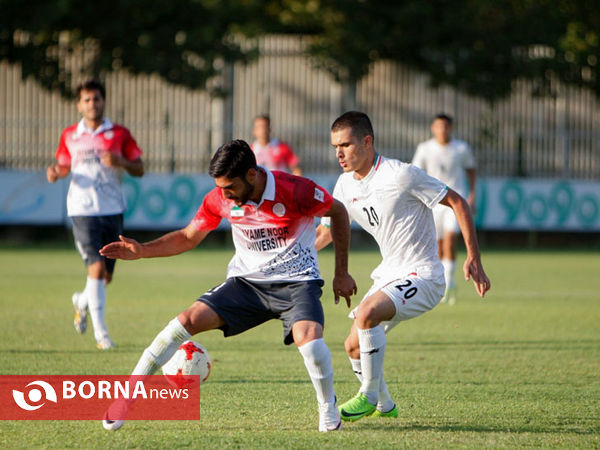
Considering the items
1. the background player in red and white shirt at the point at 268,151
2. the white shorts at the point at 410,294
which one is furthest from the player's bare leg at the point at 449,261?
the white shorts at the point at 410,294

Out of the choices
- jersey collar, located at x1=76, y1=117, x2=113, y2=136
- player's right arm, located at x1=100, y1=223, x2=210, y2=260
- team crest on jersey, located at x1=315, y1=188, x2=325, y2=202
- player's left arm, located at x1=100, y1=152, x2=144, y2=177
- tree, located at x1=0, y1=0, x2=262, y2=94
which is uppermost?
tree, located at x1=0, y1=0, x2=262, y2=94

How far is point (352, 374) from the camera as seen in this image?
7375 millimetres

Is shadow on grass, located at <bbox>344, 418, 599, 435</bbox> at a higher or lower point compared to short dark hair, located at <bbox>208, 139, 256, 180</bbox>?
lower

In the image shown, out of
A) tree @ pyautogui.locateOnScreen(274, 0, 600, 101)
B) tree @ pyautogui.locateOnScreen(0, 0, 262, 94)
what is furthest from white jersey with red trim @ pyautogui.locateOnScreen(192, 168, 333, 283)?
tree @ pyautogui.locateOnScreen(274, 0, 600, 101)

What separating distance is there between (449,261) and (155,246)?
7.45m

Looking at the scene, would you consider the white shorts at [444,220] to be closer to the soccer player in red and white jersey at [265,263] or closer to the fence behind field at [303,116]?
the soccer player in red and white jersey at [265,263]

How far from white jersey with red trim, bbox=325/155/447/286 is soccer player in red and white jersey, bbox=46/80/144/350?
126 inches

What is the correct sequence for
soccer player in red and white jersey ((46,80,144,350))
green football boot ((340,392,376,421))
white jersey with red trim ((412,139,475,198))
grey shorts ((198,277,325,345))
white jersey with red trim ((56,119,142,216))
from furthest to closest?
white jersey with red trim ((412,139,475,198))
white jersey with red trim ((56,119,142,216))
soccer player in red and white jersey ((46,80,144,350))
green football boot ((340,392,376,421))
grey shorts ((198,277,325,345))

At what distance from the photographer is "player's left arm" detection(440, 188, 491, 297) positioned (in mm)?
5703

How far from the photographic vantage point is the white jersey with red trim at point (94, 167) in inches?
348

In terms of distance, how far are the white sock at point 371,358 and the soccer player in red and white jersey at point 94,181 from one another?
142 inches

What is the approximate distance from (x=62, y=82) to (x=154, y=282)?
11985 millimetres

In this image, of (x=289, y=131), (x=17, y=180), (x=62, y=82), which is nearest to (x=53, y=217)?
(x=17, y=180)

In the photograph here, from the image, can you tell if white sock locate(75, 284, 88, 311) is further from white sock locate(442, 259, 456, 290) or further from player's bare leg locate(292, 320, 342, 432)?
white sock locate(442, 259, 456, 290)
